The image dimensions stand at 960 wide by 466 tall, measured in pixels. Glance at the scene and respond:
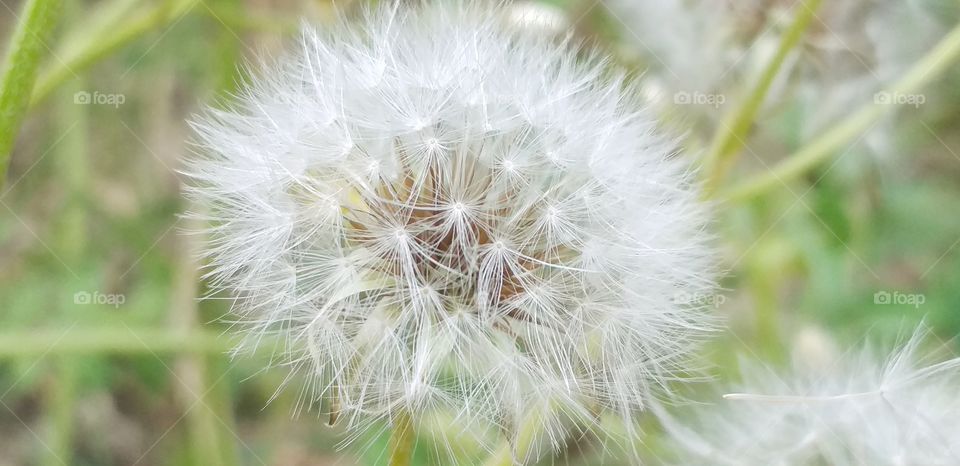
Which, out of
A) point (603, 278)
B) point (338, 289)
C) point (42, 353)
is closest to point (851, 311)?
point (603, 278)

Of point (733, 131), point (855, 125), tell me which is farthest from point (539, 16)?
point (855, 125)

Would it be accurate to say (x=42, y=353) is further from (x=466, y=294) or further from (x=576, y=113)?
(x=576, y=113)

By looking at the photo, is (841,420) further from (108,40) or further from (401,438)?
(108,40)

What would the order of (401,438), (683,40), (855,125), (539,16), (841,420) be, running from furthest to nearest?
1. (683,40)
2. (855,125)
3. (539,16)
4. (841,420)
5. (401,438)

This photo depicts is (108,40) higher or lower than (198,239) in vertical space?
higher

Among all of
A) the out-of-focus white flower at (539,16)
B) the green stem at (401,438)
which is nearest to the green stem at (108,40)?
the out-of-focus white flower at (539,16)

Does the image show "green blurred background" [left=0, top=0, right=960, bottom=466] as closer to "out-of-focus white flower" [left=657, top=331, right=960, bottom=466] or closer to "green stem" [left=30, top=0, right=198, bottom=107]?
"green stem" [left=30, top=0, right=198, bottom=107]

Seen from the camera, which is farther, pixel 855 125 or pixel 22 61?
pixel 855 125

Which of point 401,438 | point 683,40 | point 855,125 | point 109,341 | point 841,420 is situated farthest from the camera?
point 683,40
